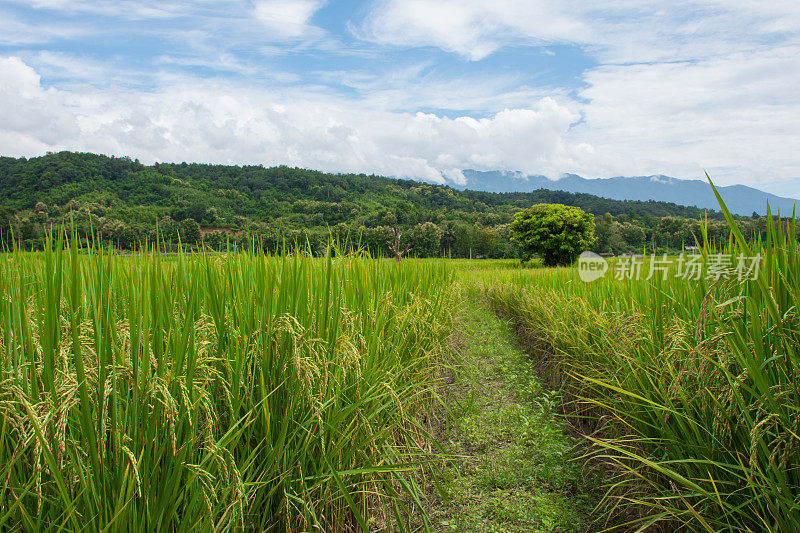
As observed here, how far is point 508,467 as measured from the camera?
291 cm

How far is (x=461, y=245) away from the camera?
5222cm

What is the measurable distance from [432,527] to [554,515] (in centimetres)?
81

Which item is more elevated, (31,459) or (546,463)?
(31,459)

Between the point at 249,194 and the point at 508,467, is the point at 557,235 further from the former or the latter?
the point at 249,194

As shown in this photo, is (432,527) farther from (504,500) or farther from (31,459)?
(31,459)

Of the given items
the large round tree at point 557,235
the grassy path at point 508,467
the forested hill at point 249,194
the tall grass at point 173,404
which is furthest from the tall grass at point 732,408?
the large round tree at point 557,235

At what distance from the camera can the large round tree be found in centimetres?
2902

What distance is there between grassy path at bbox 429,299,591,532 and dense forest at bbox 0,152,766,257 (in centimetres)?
181

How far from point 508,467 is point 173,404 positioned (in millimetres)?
2788

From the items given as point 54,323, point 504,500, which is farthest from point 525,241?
point 54,323

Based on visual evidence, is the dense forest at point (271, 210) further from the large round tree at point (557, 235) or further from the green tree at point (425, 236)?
the large round tree at point (557, 235)

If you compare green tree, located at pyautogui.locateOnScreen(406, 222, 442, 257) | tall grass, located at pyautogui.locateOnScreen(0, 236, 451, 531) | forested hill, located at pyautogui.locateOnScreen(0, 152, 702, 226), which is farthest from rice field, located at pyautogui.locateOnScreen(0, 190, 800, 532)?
green tree, located at pyautogui.locateOnScreen(406, 222, 442, 257)

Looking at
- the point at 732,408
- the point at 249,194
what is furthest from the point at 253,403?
the point at 249,194

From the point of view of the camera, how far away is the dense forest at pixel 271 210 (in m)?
2.25
